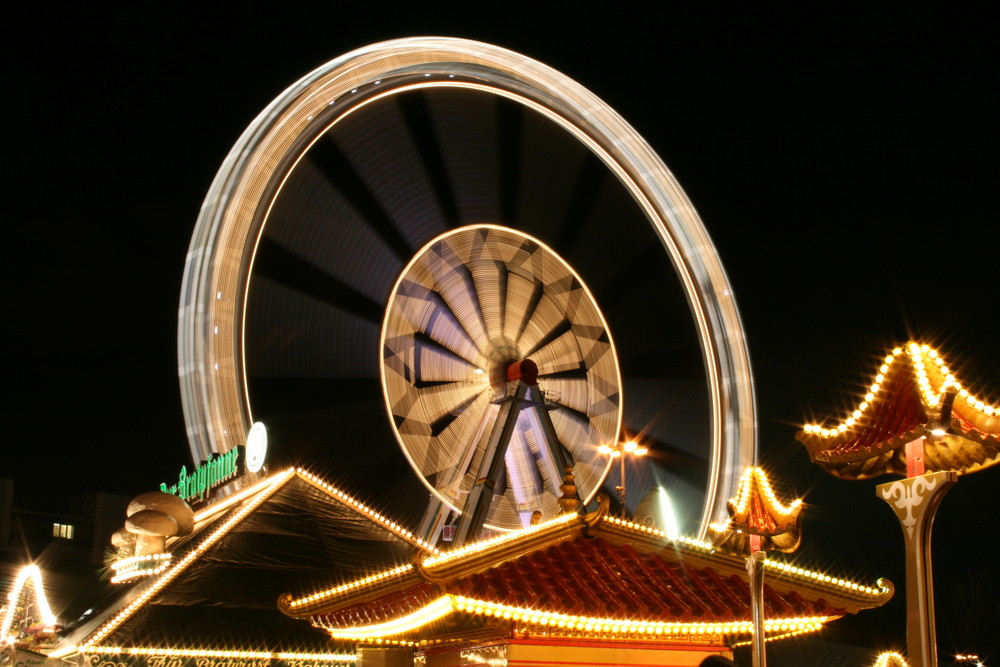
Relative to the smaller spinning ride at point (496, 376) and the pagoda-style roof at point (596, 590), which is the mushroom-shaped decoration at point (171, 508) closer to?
the smaller spinning ride at point (496, 376)

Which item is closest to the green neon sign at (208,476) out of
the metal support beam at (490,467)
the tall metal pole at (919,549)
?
the metal support beam at (490,467)

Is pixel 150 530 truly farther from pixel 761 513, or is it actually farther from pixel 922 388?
pixel 922 388

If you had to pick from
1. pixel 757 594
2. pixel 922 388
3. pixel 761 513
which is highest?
pixel 922 388

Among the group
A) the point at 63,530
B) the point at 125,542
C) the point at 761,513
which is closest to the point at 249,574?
the point at 125,542

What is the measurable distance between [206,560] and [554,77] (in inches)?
330

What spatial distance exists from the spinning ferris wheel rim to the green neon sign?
254cm

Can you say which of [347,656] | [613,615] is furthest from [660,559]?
[347,656]

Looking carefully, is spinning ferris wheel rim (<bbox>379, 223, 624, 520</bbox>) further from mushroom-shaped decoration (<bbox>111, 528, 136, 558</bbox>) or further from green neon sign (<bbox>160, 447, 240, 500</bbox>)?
mushroom-shaped decoration (<bbox>111, 528, 136, 558</bbox>)

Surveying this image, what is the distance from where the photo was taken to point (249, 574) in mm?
11555

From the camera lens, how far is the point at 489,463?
44.6ft

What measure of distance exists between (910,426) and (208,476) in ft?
35.8

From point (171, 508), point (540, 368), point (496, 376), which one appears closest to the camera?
point (171, 508)

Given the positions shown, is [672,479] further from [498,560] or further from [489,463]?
[498,560]

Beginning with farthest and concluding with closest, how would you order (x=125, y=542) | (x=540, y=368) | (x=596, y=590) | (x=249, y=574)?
(x=540, y=368) → (x=125, y=542) → (x=249, y=574) → (x=596, y=590)
